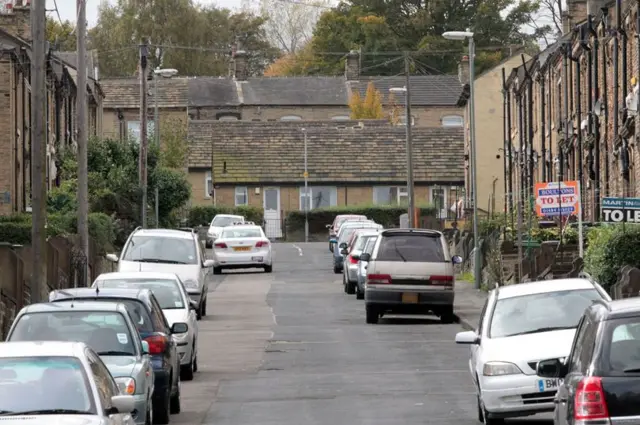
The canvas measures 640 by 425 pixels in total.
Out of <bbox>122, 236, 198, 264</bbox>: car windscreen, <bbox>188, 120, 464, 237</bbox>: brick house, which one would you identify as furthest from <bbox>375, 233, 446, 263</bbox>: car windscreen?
<bbox>188, 120, 464, 237</bbox>: brick house

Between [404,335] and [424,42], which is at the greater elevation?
[424,42]

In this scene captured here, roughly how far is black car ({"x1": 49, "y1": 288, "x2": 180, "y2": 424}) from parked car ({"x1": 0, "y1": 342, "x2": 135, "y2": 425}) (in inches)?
201

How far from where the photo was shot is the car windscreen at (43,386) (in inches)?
419

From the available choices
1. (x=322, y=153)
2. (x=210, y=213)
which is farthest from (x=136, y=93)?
(x=210, y=213)

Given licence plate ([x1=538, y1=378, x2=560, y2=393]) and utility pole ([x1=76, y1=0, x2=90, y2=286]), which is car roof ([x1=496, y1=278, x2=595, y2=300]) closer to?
licence plate ([x1=538, y1=378, x2=560, y2=393])

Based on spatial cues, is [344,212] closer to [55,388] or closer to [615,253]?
[615,253]

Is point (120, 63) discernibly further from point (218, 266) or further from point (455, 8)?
point (218, 266)

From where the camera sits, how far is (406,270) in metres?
31.8

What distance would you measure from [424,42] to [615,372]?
89617mm

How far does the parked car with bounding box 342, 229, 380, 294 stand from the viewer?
1639 inches

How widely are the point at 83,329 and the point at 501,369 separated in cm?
447

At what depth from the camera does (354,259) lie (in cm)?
4109

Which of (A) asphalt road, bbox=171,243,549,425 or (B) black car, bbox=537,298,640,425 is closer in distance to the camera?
(B) black car, bbox=537,298,640,425

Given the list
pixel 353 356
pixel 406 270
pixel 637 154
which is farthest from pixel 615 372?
pixel 637 154
